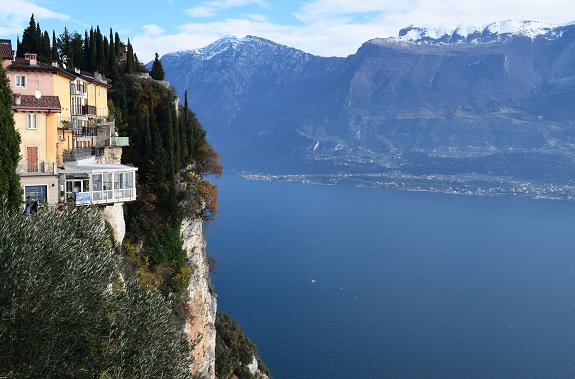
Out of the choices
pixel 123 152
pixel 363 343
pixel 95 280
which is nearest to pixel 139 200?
pixel 123 152

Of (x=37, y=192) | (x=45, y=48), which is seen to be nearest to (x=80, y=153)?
(x=37, y=192)

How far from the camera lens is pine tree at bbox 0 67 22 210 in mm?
19516

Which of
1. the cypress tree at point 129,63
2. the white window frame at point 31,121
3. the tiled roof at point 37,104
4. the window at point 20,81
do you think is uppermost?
the cypress tree at point 129,63

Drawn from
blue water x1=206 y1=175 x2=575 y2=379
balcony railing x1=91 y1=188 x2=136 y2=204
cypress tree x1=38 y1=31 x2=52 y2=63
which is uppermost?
cypress tree x1=38 y1=31 x2=52 y2=63

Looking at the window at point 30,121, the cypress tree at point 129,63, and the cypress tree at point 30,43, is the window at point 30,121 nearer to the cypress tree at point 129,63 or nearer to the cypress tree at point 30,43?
the cypress tree at point 129,63

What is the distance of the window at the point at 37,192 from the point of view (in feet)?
A: 75.0

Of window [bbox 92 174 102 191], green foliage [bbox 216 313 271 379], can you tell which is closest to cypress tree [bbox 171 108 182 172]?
window [bbox 92 174 102 191]

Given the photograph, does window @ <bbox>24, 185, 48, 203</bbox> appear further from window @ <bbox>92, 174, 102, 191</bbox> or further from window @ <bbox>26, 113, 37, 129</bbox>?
window @ <bbox>26, 113, 37, 129</bbox>

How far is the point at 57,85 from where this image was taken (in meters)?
26.6

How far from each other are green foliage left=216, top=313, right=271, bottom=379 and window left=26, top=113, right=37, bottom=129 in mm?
22112

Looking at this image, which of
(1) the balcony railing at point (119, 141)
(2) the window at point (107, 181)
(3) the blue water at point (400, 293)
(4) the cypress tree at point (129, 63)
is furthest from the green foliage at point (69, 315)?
(3) the blue water at point (400, 293)

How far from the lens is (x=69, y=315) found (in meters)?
13.8

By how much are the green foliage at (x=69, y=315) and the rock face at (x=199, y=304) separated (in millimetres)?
14779

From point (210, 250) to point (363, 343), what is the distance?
47.3m
